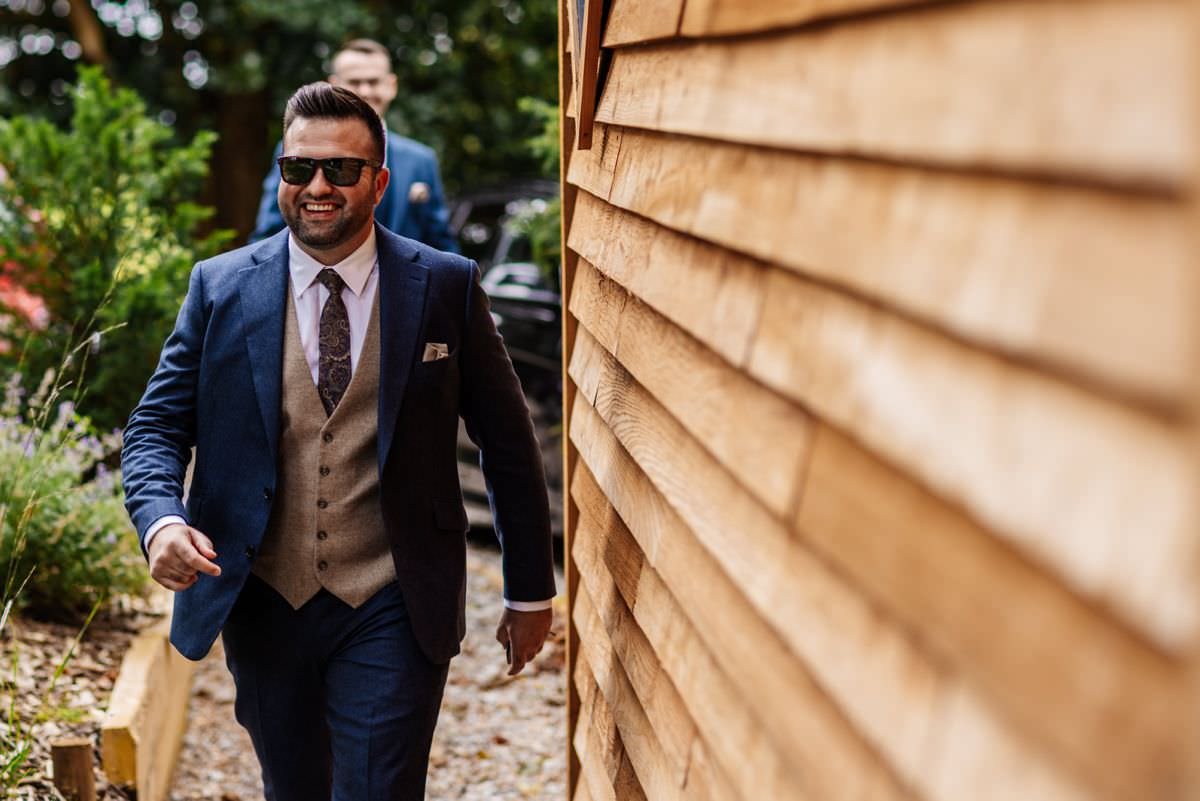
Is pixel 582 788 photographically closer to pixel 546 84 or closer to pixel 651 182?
pixel 651 182

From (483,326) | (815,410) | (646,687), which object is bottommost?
(646,687)

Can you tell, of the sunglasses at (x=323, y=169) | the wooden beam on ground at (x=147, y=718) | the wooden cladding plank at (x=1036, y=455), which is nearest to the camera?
the wooden cladding plank at (x=1036, y=455)

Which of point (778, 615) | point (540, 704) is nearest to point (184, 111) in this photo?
point (540, 704)

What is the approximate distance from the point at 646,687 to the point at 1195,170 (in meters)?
1.81

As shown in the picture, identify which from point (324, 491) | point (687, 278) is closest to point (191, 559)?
point (324, 491)

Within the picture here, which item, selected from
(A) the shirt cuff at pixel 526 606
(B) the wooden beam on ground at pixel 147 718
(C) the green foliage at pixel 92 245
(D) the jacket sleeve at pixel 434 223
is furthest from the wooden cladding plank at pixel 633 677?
(C) the green foliage at pixel 92 245

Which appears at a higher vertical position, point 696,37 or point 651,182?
point 696,37

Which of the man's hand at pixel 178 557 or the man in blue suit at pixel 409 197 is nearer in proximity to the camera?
the man's hand at pixel 178 557

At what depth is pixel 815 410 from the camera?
1.41m

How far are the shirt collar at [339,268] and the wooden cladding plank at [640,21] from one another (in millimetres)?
788

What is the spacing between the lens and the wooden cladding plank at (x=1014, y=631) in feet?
2.68

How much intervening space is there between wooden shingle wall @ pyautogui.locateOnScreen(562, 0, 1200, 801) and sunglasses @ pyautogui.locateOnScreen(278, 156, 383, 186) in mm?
1271

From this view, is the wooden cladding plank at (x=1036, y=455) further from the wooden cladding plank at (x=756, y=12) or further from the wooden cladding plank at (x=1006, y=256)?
the wooden cladding plank at (x=756, y=12)

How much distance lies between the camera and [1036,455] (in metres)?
0.94
